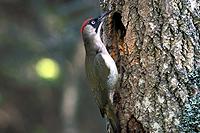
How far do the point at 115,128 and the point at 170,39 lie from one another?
834 millimetres

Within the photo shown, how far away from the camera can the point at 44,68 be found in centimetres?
793

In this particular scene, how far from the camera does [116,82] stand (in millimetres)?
4527

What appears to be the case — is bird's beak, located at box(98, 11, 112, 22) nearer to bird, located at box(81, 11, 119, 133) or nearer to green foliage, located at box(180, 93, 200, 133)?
bird, located at box(81, 11, 119, 133)

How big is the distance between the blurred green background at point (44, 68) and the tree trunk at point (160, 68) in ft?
11.5

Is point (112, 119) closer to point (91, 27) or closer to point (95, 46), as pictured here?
point (95, 46)

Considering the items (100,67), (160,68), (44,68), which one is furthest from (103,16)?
(44,68)

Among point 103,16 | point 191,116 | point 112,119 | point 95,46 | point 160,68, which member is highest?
point 103,16

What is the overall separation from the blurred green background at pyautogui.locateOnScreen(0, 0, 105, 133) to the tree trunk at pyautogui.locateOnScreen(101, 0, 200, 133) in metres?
3.51

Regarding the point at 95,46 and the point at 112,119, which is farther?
the point at 95,46

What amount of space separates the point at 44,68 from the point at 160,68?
154 inches

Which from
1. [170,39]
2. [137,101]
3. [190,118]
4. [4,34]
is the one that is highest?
[4,34]

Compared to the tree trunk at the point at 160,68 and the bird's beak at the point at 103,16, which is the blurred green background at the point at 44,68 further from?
the tree trunk at the point at 160,68

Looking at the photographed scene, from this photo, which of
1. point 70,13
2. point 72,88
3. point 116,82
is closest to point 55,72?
point 72,88

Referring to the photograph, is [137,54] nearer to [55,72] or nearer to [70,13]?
[55,72]
